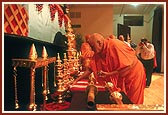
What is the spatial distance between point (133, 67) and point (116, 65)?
0.07 metres

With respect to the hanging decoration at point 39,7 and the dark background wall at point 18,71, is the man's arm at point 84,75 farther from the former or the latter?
the hanging decoration at point 39,7

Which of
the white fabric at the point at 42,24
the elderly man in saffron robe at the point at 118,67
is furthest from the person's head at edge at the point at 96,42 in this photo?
the white fabric at the point at 42,24

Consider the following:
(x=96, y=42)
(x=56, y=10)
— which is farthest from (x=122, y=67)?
(x=56, y=10)

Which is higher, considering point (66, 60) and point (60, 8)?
point (60, 8)

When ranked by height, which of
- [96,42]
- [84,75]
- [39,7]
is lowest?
[84,75]

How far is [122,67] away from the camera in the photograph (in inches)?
33.3

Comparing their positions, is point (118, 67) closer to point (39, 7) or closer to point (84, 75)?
point (84, 75)

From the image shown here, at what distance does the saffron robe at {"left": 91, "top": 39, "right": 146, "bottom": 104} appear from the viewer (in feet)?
2.75

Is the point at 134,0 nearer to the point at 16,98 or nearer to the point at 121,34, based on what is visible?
the point at 121,34

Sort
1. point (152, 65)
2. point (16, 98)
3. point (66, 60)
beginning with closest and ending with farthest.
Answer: point (16, 98), point (152, 65), point (66, 60)

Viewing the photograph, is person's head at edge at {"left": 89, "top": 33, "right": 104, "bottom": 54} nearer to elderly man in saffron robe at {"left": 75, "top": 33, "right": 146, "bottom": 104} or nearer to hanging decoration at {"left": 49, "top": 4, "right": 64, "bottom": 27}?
elderly man in saffron robe at {"left": 75, "top": 33, "right": 146, "bottom": 104}

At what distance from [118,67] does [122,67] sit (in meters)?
0.02

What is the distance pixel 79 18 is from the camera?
0.87m

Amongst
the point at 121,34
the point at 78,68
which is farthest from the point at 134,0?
the point at 78,68
